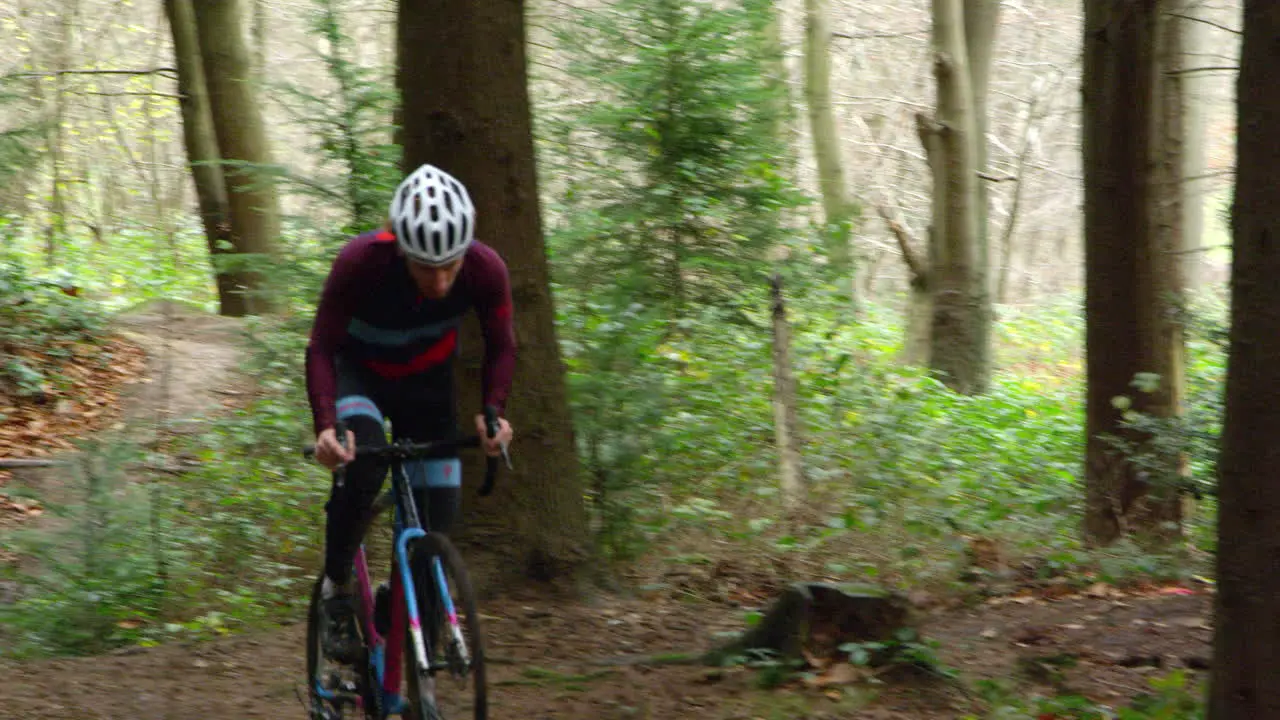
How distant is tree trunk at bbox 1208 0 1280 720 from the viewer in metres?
3.66

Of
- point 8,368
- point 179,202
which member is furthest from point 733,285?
point 179,202

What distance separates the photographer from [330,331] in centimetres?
438

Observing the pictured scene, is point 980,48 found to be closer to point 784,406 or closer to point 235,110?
point 784,406

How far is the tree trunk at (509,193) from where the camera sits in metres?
6.38

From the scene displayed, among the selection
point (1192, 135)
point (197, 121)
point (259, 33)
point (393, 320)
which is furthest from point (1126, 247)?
point (259, 33)

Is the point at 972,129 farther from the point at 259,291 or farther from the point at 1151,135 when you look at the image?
the point at 259,291

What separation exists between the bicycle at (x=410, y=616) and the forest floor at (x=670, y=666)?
0.73 m

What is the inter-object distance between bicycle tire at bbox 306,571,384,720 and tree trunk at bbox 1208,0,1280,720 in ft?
10.0

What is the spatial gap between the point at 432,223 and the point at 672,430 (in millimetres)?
5095

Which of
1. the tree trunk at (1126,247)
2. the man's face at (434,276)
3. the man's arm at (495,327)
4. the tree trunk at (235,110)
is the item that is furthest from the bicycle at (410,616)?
the tree trunk at (235,110)

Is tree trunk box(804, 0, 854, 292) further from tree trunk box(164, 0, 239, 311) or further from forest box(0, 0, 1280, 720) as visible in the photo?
tree trunk box(164, 0, 239, 311)

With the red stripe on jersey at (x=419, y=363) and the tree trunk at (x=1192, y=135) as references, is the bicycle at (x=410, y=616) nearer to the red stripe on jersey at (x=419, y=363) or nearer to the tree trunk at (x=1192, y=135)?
the red stripe on jersey at (x=419, y=363)

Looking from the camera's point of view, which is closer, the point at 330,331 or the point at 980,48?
the point at 330,331

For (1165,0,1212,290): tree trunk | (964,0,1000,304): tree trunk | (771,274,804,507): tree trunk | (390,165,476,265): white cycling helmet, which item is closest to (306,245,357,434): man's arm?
(390,165,476,265): white cycling helmet
